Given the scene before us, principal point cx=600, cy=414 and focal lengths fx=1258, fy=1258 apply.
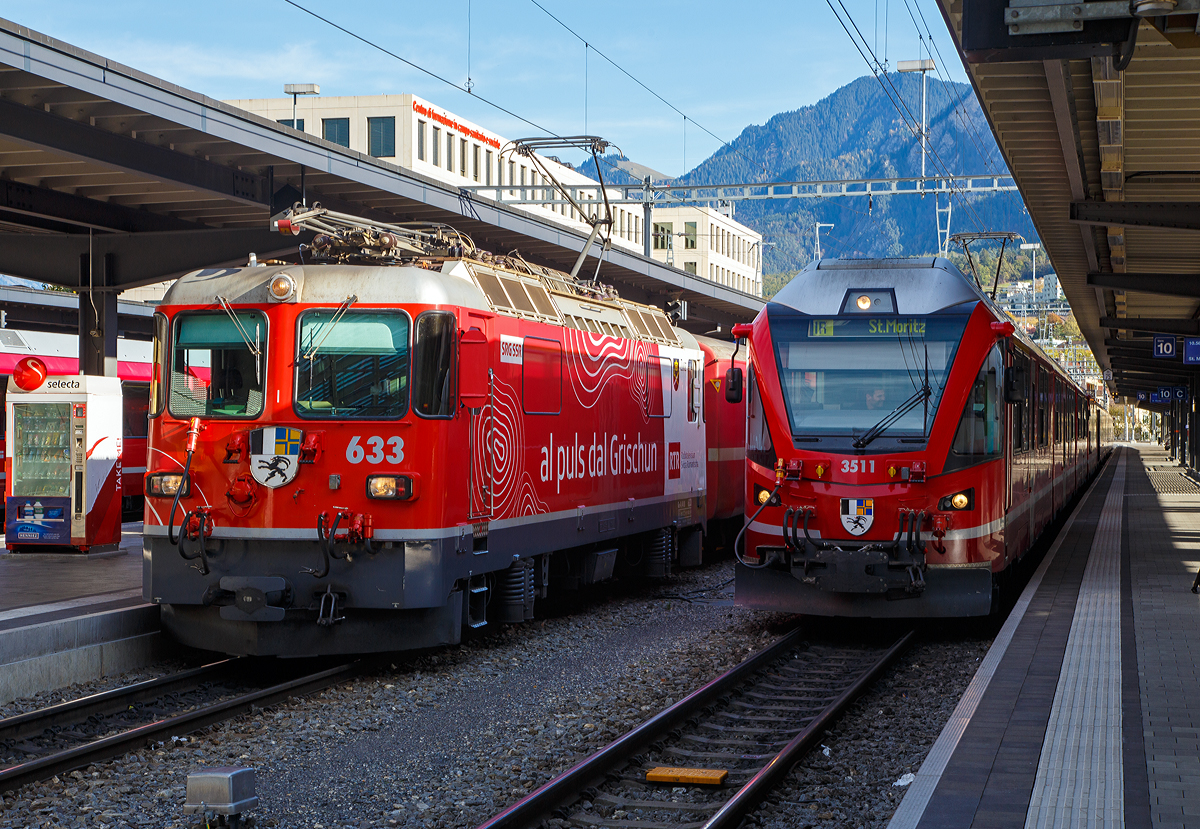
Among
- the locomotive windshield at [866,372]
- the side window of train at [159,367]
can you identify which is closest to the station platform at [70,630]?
the side window of train at [159,367]

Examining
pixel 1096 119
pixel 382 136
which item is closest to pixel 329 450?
pixel 1096 119

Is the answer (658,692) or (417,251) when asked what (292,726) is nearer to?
(658,692)

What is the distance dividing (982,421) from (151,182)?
1007 centimetres

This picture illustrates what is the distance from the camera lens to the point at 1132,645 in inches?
390

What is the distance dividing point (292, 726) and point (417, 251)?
14.0 ft

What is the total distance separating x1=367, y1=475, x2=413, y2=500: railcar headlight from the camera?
9367 millimetres

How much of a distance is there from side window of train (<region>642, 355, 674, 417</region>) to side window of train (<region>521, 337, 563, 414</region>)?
110 inches

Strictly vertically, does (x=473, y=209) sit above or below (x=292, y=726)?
above

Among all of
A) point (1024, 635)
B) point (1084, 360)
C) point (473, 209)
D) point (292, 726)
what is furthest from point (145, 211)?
point (1084, 360)

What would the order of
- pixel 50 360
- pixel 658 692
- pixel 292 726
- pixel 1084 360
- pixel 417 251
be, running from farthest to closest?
pixel 1084 360 → pixel 50 360 → pixel 417 251 → pixel 658 692 → pixel 292 726

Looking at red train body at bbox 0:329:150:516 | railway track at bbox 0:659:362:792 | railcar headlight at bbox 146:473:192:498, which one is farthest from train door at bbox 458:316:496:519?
red train body at bbox 0:329:150:516

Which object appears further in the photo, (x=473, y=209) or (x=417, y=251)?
(x=473, y=209)

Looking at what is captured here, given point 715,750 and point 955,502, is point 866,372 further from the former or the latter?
point 715,750

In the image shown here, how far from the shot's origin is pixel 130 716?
336 inches
